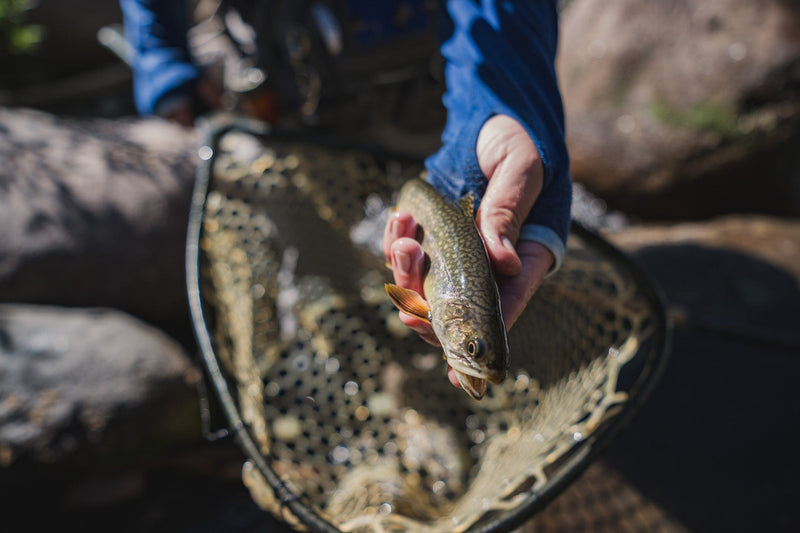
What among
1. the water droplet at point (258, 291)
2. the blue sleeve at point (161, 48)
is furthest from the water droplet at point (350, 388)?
the blue sleeve at point (161, 48)

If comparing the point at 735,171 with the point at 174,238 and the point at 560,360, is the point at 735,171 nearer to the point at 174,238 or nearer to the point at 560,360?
the point at 560,360

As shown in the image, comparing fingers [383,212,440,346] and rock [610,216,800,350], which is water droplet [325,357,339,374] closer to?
fingers [383,212,440,346]

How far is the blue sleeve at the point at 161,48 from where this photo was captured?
3.03 m

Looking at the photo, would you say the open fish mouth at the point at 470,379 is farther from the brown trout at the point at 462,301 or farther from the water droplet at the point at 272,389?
the water droplet at the point at 272,389

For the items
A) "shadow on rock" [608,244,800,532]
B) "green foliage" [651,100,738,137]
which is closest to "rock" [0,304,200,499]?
"shadow on rock" [608,244,800,532]

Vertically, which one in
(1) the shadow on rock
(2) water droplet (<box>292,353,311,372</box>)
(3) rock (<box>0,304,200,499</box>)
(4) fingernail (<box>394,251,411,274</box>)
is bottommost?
(1) the shadow on rock

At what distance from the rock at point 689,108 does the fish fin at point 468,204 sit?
3.46 m

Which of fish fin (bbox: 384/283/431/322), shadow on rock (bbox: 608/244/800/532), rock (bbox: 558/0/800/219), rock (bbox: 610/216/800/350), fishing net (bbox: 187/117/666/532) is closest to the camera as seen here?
fish fin (bbox: 384/283/431/322)

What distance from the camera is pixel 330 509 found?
2.07m

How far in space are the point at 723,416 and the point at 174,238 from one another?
3.25 metres

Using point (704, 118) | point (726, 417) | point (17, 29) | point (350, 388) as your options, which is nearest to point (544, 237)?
point (350, 388)

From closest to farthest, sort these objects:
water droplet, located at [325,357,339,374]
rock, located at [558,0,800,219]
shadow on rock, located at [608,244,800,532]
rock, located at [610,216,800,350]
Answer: shadow on rock, located at [608,244,800,532]
water droplet, located at [325,357,339,374]
rock, located at [610,216,800,350]
rock, located at [558,0,800,219]

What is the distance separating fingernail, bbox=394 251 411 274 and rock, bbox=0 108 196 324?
7.31ft

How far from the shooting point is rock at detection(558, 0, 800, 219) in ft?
13.4
